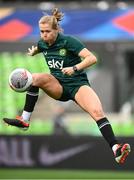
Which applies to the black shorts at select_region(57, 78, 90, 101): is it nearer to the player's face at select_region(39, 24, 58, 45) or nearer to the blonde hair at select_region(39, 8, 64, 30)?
the player's face at select_region(39, 24, 58, 45)

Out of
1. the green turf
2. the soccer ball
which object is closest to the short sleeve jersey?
the soccer ball

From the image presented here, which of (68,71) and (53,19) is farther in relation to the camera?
(53,19)

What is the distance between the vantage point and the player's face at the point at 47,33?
400 inches

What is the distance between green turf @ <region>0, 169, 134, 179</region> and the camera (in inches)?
602

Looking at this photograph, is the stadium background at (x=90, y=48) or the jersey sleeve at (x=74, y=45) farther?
the stadium background at (x=90, y=48)

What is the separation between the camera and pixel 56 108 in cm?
1888

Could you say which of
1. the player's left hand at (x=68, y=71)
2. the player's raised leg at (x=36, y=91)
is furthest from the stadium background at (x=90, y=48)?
the player's left hand at (x=68, y=71)

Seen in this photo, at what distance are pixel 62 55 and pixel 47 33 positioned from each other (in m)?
0.37

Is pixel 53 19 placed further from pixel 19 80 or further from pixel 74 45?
pixel 19 80

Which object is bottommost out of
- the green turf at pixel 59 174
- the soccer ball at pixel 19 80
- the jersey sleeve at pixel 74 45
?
the green turf at pixel 59 174

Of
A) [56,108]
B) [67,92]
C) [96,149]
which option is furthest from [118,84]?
[67,92]

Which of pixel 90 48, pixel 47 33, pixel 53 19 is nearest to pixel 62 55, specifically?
pixel 47 33

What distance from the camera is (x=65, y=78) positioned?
10.4 m

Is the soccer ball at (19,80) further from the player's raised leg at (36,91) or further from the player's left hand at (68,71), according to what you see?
the player's left hand at (68,71)
